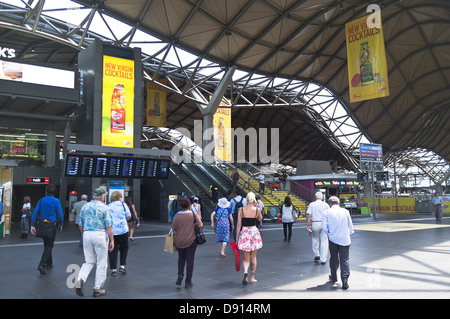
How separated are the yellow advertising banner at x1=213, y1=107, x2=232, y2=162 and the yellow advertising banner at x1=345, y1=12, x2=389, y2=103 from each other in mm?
12192

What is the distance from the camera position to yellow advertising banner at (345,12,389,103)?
21.5 m

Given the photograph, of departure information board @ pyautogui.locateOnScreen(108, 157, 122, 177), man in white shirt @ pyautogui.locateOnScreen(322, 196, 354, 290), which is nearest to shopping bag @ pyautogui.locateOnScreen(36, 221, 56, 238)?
man in white shirt @ pyautogui.locateOnScreen(322, 196, 354, 290)

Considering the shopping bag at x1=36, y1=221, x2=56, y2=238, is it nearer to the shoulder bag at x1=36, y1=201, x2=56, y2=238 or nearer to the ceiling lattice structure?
the shoulder bag at x1=36, y1=201, x2=56, y2=238

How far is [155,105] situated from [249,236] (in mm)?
30902

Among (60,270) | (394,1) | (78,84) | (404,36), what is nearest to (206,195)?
(78,84)

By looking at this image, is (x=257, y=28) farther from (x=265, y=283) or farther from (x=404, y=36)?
(x=265, y=283)

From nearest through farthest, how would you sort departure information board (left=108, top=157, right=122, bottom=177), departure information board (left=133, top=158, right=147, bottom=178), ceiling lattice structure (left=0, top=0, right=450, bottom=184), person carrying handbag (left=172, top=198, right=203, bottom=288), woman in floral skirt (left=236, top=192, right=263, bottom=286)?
person carrying handbag (left=172, top=198, right=203, bottom=288)
woman in floral skirt (left=236, top=192, right=263, bottom=286)
departure information board (left=108, top=157, right=122, bottom=177)
departure information board (left=133, top=158, right=147, bottom=178)
ceiling lattice structure (left=0, top=0, right=450, bottom=184)

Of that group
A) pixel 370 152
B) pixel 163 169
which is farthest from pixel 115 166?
pixel 370 152

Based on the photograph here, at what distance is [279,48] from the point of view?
29.7 m

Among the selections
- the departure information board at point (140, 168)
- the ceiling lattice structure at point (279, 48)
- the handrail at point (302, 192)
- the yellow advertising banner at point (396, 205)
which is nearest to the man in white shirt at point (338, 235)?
the departure information board at point (140, 168)

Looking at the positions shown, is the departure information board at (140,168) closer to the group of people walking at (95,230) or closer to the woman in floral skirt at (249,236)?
the group of people walking at (95,230)

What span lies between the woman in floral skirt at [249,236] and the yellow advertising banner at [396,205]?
97.3 ft

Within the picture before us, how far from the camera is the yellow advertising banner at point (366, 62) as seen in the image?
21469 millimetres

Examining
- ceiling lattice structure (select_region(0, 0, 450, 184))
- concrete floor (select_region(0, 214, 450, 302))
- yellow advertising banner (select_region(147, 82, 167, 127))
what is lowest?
concrete floor (select_region(0, 214, 450, 302))
